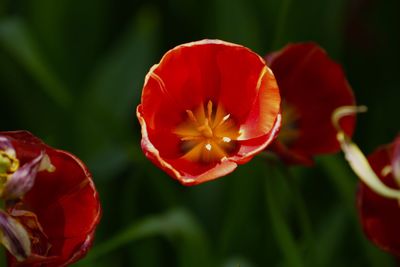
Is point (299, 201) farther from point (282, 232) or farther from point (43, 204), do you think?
point (43, 204)

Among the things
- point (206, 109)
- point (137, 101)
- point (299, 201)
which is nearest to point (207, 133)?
point (206, 109)

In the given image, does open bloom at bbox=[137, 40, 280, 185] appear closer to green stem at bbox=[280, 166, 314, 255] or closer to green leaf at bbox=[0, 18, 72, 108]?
green stem at bbox=[280, 166, 314, 255]

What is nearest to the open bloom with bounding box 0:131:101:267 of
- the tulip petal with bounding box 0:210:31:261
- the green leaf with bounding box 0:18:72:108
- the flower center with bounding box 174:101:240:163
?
the tulip petal with bounding box 0:210:31:261

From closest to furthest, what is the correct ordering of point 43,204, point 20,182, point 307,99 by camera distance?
1. point 20,182
2. point 43,204
3. point 307,99

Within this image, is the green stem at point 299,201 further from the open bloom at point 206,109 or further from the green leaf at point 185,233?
the green leaf at point 185,233

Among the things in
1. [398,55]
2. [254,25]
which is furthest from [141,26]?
[398,55]

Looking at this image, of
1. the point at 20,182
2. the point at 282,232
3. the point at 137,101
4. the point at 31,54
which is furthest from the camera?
the point at 137,101

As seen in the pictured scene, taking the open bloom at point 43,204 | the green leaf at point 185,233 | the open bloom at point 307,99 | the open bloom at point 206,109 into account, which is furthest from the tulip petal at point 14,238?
the green leaf at point 185,233
